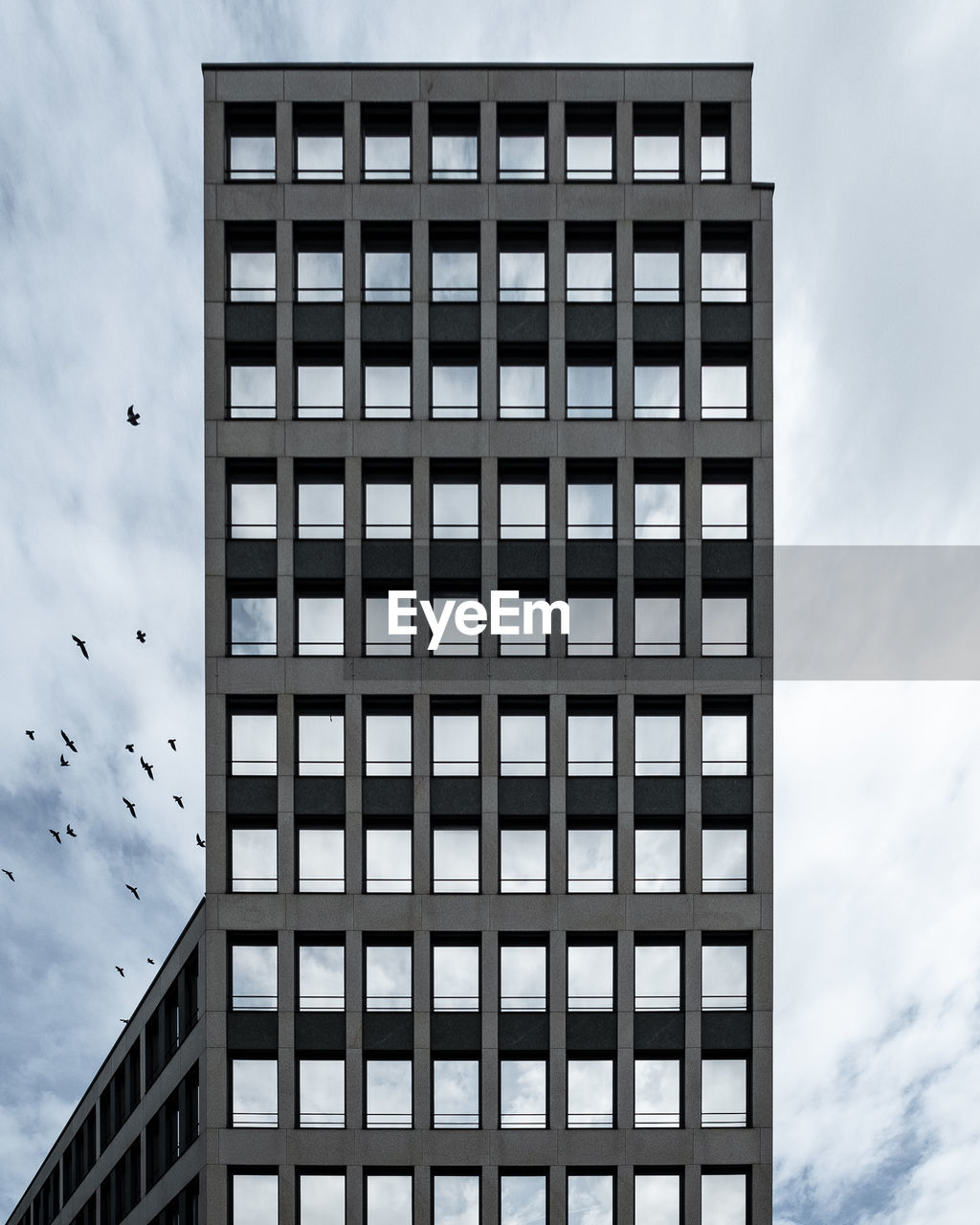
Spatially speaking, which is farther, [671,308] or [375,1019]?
[671,308]

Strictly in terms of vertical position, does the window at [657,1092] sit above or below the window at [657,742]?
below

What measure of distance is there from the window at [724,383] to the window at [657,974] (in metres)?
18.1

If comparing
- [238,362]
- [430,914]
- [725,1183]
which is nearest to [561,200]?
[238,362]

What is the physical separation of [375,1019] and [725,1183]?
12235mm

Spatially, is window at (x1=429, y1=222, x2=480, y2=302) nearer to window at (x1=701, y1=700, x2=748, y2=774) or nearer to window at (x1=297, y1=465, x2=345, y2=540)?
window at (x1=297, y1=465, x2=345, y2=540)

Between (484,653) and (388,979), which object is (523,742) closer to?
(484,653)

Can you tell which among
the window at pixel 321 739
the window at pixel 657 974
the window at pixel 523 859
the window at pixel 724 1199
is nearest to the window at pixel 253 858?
the window at pixel 321 739

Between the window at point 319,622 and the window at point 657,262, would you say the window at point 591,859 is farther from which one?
the window at point 657,262

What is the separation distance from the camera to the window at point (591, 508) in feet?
160

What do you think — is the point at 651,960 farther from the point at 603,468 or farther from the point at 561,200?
the point at 561,200

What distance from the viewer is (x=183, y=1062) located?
5294 cm

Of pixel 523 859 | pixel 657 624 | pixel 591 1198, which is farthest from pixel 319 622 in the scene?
pixel 591 1198

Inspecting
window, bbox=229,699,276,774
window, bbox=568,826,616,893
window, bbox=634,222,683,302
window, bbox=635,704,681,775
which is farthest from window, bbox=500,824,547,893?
window, bbox=634,222,683,302

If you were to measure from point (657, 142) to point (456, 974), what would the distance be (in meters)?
30.1
